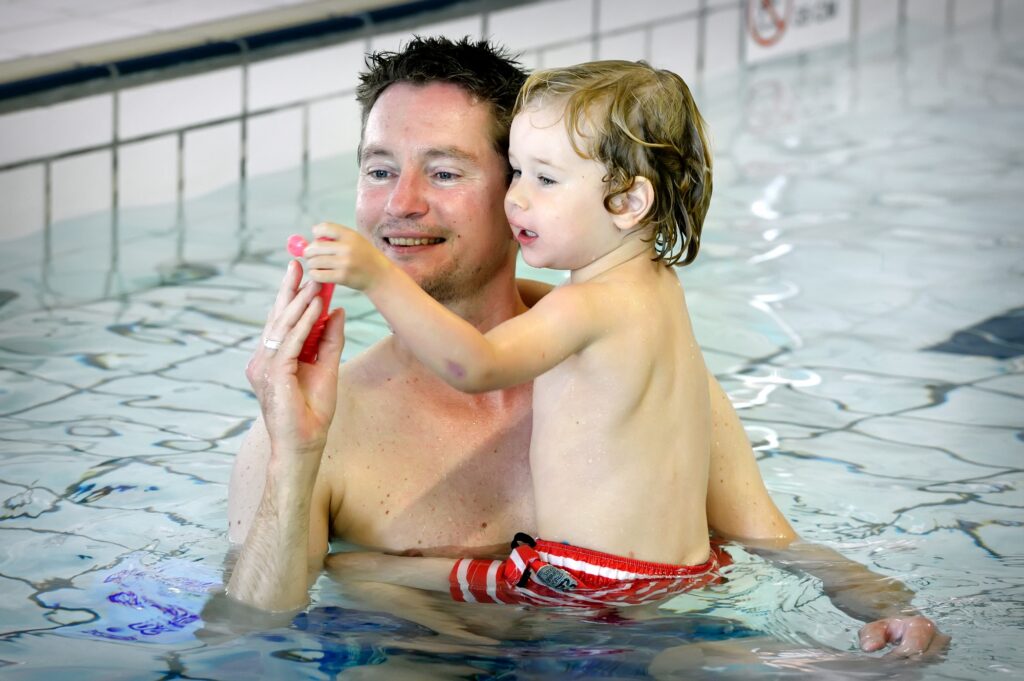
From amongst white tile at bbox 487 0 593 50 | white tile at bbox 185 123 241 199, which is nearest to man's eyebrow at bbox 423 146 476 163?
white tile at bbox 185 123 241 199

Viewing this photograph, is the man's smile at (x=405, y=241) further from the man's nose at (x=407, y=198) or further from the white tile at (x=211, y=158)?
the white tile at (x=211, y=158)

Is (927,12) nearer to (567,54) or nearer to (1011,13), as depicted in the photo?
(1011,13)

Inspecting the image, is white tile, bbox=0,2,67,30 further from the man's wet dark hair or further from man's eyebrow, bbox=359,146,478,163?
man's eyebrow, bbox=359,146,478,163

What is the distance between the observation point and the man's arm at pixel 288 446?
2285 mm

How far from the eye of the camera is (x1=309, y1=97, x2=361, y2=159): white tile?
6891mm

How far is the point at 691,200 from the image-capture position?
8.23 ft

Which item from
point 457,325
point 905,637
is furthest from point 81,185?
point 905,637

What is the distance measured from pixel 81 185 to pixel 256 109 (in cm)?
94

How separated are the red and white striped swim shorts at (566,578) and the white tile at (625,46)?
19.1ft

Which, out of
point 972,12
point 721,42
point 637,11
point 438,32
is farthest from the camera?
point 972,12

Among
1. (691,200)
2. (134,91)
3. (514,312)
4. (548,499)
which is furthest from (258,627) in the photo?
(134,91)

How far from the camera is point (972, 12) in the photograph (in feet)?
37.0

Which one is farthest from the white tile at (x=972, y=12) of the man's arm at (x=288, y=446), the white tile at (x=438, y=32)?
the man's arm at (x=288, y=446)

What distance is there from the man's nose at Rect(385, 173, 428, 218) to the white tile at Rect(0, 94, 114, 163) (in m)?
3.50
